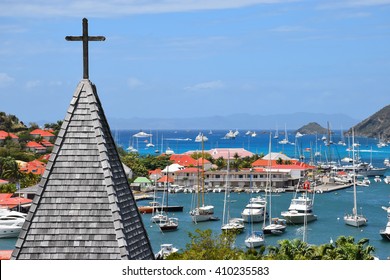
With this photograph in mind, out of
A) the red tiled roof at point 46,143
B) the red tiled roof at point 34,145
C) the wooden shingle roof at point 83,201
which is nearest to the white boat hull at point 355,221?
the red tiled roof at point 34,145

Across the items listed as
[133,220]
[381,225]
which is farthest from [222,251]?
[381,225]

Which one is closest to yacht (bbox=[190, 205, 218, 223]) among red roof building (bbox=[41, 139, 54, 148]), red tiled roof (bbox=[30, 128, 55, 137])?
red roof building (bbox=[41, 139, 54, 148])

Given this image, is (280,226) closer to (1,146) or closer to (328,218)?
(328,218)

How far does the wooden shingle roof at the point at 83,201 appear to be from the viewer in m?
7.45

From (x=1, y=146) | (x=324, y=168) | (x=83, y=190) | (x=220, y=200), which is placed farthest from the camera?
(x=324, y=168)

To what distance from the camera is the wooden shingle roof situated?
7.45 m

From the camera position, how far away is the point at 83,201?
24.7 feet

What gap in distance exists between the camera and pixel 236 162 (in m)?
86.2

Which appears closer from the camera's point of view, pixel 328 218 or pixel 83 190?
pixel 83 190

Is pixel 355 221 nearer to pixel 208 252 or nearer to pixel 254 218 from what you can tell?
pixel 254 218

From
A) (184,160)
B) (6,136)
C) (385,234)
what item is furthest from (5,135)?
(385,234)

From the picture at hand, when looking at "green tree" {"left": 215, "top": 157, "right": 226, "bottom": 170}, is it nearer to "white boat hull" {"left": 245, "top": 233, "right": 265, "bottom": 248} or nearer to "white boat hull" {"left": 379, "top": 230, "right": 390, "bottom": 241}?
"white boat hull" {"left": 379, "top": 230, "right": 390, "bottom": 241}

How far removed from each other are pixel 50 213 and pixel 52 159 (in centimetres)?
55

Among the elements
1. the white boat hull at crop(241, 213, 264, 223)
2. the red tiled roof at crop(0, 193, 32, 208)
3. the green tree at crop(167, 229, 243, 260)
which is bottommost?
the white boat hull at crop(241, 213, 264, 223)
